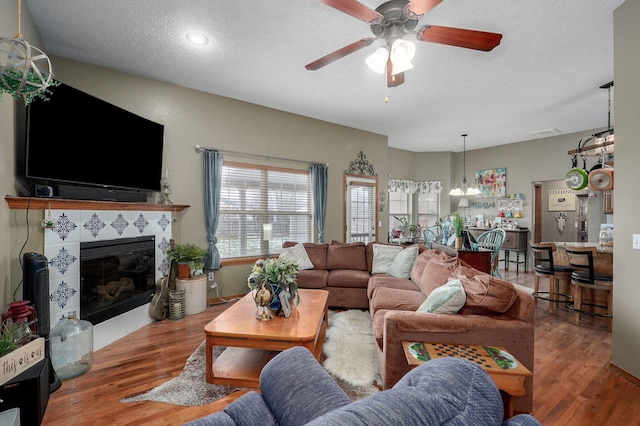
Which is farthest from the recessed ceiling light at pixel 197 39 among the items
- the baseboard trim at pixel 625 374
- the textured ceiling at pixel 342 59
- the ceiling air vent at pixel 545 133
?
the ceiling air vent at pixel 545 133

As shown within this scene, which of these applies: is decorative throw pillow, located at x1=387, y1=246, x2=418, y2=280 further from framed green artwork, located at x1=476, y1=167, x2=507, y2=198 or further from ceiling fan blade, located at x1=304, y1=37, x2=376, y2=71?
framed green artwork, located at x1=476, y1=167, x2=507, y2=198

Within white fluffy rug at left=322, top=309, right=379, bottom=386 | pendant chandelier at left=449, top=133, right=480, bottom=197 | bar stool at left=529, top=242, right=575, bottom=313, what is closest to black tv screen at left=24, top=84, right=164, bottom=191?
white fluffy rug at left=322, top=309, right=379, bottom=386

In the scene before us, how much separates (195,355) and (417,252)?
2976 mm

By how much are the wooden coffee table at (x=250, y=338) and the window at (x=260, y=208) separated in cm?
201

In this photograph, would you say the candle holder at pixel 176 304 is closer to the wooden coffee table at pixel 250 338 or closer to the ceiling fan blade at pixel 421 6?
the wooden coffee table at pixel 250 338

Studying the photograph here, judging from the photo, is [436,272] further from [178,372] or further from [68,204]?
[68,204]

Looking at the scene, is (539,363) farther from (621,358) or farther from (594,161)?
(594,161)

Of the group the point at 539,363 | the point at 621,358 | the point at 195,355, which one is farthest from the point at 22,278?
the point at 621,358

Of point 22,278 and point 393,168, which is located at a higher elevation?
point 393,168

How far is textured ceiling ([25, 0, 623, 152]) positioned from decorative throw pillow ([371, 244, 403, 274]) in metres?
2.24

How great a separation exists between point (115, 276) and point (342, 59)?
347 cm

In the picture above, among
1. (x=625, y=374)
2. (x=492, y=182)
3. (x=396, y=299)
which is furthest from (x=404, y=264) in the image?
(x=492, y=182)

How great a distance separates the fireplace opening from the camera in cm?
289

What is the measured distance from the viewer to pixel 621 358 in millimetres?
2459
